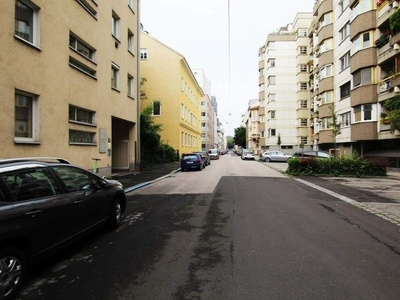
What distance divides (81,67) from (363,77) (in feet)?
66.9

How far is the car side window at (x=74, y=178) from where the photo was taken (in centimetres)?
464

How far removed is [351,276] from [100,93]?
46.9ft

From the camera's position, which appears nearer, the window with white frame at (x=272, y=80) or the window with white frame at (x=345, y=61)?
the window with white frame at (x=345, y=61)

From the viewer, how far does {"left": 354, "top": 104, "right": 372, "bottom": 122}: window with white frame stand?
22781mm

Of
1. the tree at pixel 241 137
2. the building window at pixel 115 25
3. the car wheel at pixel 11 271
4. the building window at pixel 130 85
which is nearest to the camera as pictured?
the car wheel at pixel 11 271

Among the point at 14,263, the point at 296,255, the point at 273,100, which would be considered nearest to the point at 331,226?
the point at 296,255

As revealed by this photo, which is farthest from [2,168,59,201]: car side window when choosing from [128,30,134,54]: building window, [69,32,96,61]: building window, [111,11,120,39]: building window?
[128,30,134,54]: building window

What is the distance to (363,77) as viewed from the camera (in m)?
23.1

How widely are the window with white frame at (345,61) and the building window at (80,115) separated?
2272 cm

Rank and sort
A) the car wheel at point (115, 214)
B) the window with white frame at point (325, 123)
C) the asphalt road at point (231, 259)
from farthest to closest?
1. the window with white frame at point (325, 123)
2. the car wheel at point (115, 214)
3. the asphalt road at point (231, 259)

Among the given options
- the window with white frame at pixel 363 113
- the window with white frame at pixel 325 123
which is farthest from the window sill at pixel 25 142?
the window with white frame at pixel 325 123

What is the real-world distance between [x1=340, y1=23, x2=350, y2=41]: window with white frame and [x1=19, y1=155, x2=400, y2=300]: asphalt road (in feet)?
80.4

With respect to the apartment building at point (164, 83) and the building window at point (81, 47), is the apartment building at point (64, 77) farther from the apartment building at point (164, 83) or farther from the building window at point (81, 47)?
the apartment building at point (164, 83)

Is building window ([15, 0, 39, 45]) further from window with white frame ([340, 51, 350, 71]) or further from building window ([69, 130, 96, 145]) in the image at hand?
window with white frame ([340, 51, 350, 71])
